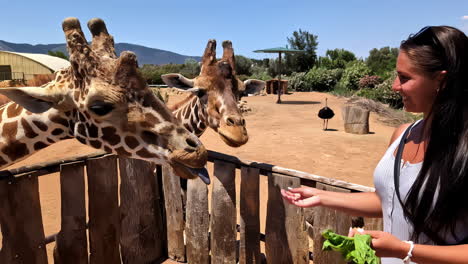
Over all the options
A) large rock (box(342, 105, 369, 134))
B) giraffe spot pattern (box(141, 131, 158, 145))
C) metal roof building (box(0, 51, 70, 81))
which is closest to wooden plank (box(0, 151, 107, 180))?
giraffe spot pattern (box(141, 131, 158, 145))

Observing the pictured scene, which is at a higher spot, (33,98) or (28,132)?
(33,98)

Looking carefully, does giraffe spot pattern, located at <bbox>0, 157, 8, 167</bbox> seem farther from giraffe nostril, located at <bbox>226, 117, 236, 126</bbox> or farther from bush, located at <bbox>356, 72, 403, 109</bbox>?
bush, located at <bbox>356, 72, 403, 109</bbox>

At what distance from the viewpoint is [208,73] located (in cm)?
408

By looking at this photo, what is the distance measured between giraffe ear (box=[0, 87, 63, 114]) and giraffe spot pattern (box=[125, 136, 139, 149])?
1.55 ft

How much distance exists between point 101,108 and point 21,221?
131cm

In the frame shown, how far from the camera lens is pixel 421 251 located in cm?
125

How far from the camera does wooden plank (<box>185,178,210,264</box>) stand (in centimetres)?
345

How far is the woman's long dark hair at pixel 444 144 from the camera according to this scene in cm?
128

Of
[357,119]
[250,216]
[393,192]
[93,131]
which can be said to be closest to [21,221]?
[93,131]

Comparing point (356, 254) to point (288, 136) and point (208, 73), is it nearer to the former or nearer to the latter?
point (208, 73)

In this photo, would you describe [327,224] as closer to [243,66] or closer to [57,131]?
[57,131]

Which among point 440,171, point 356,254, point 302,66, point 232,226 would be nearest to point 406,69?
point 440,171

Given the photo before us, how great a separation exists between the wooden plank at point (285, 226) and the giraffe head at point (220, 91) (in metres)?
0.81

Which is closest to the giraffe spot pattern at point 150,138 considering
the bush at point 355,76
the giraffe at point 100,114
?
the giraffe at point 100,114
